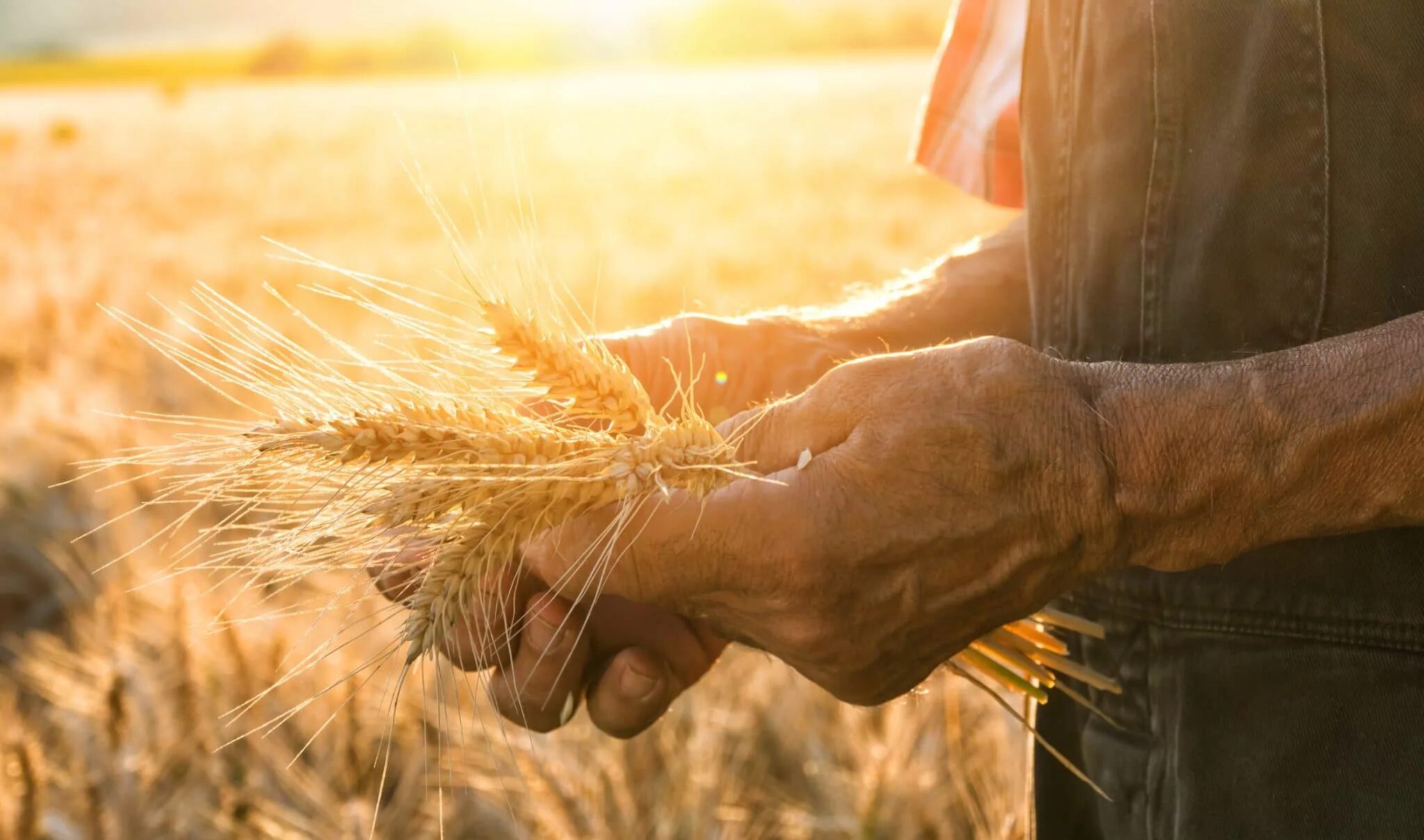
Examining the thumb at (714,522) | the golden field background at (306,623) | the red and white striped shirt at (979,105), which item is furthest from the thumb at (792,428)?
the red and white striped shirt at (979,105)

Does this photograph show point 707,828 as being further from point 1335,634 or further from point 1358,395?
point 1358,395

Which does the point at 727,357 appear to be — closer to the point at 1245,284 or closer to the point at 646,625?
the point at 646,625

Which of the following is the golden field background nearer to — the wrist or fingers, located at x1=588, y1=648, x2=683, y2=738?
fingers, located at x1=588, y1=648, x2=683, y2=738

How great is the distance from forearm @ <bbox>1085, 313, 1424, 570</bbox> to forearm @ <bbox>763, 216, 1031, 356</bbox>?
51cm

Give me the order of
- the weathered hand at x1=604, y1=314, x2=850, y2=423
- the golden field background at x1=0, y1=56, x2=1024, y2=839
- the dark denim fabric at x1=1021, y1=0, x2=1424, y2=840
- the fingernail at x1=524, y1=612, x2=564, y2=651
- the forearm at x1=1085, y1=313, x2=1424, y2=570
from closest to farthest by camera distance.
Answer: the forearm at x1=1085, y1=313, x2=1424, y2=570 < the dark denim fabric at x1=1021, y1=0, x2=1424, y2=840 < the fingernail at x1=524, y1=612, x2=564, y2=651 < the weathered hand at x1=604, y1=314, x2=850, y2=423 < the golden field background at x1=0, y1=56, x2=1024, y2=839

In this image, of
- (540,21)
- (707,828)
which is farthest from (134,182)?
(540,21)

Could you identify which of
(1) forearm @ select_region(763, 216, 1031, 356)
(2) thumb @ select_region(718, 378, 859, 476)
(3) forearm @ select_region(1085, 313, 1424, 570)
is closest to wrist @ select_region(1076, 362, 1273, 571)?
(3) forearm @ select_region(1085, 313, 1424, 570)

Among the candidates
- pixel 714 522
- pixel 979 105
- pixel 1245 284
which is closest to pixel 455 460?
pixel 714 522

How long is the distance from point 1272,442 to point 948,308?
2.02ft

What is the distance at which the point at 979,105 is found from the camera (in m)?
1.74

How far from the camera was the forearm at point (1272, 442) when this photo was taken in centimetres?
108

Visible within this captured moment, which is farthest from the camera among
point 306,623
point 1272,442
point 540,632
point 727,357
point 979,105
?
point 306,623

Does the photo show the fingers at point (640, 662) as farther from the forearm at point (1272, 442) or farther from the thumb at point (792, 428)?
the forearm at point (1272, 442)

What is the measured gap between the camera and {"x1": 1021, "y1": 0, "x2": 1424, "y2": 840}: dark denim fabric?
1197 mm
